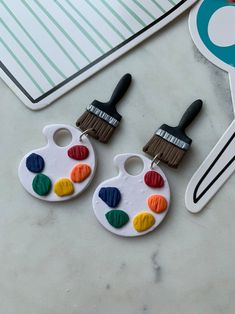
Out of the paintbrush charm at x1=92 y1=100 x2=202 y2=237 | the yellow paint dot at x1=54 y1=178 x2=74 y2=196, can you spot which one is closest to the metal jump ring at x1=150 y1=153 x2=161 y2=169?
the paintbrush charm at x1=92 y1=100 x2=202 y2=237

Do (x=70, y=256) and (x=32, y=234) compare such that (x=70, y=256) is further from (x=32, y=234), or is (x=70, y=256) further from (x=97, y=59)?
(x=97, y=59)

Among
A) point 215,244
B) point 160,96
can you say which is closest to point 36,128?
point 160,96

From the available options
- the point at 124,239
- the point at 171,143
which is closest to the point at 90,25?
the point at 171,143

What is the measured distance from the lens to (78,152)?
69 centimetres

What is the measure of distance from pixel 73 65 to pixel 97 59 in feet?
0.12

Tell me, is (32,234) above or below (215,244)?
below

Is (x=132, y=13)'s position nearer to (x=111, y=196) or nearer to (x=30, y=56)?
(x=30, y=56)

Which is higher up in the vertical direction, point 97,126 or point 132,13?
point 132,13

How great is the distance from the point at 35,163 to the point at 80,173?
0.07m

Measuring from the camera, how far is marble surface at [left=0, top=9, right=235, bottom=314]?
2.19 ft

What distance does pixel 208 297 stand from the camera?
0.66 meters

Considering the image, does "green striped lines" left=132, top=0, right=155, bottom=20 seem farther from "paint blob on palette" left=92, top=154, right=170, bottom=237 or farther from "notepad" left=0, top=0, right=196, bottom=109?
"paint blob on palette" left=92, top=154, right=170, bottom=237

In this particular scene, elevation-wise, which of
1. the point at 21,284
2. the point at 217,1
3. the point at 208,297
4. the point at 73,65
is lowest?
the point at 21,284

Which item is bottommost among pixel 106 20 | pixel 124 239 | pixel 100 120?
pixel 124 239
